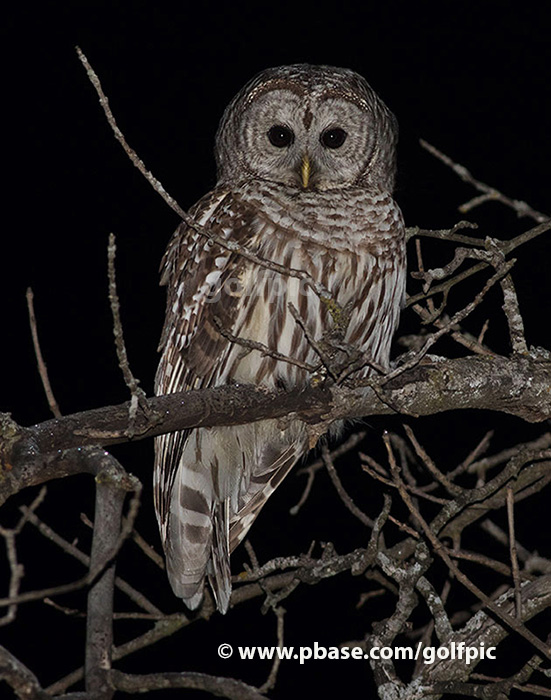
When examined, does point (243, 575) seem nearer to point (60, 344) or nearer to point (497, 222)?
point (497, 222)

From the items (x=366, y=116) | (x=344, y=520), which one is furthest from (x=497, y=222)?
(x=366, y=116)

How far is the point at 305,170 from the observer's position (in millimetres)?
3395

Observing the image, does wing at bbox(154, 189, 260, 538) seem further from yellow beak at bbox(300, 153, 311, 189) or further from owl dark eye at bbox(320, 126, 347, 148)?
owl dark eye at bbox(320, 126, 347, 148)

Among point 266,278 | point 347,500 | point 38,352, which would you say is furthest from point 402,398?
point 38,352

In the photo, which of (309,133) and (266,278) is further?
(309,133)

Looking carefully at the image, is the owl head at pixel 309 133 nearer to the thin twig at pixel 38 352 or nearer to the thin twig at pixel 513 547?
the thin twig at pixel 38 352

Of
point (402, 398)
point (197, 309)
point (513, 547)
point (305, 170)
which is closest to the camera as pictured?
point (513, 547)

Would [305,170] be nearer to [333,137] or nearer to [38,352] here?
[333,137]

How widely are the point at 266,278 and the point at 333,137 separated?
77 centimetres

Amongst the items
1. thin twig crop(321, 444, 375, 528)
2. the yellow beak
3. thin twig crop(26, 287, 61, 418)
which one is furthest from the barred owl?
thin twig crop(26, 287, 61, 418)

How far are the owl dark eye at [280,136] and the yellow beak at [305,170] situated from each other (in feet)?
0.49

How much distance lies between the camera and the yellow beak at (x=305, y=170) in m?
3.37

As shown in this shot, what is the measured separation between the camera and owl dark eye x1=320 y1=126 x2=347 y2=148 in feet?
11.8

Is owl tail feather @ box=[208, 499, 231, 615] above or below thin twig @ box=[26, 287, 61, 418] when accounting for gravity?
below
